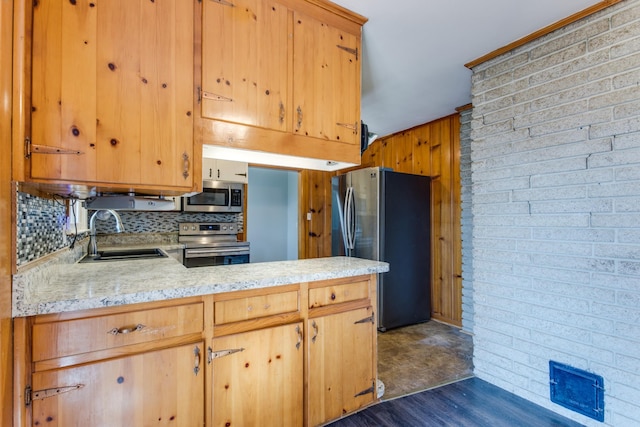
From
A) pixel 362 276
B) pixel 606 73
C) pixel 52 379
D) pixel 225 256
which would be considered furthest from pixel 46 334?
pixel 606 73

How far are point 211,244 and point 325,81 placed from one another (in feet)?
7.94

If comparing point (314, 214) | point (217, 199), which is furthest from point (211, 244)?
point (314, 214)

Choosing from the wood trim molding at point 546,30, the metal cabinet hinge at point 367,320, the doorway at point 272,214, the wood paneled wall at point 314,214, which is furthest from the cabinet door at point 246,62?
the doorway at point 272,214

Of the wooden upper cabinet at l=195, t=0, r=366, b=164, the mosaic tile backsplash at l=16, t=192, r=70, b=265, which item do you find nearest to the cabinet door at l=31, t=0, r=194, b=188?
the wooden upper cabinet at l=195, t=0, r=366, b=164

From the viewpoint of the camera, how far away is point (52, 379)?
3.54ft

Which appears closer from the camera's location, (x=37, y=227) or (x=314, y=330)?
(x=37, y=227)

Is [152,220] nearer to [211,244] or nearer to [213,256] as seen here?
[211,244]

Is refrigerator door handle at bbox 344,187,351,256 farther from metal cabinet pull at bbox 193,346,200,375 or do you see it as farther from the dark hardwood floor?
metal cabinet pull at bbox 193,346,200,375

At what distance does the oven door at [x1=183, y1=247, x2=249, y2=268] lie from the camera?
11.0ft

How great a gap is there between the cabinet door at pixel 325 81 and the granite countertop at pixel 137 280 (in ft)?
2.65

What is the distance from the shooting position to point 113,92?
1.30m

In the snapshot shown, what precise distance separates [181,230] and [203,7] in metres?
2.64

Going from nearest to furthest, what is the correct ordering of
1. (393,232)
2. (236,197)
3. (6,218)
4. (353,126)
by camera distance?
(6,218)
(353,126)
(393,232)
(236,197)

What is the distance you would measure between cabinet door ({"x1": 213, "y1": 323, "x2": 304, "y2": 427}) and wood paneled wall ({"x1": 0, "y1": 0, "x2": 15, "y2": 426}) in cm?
66
